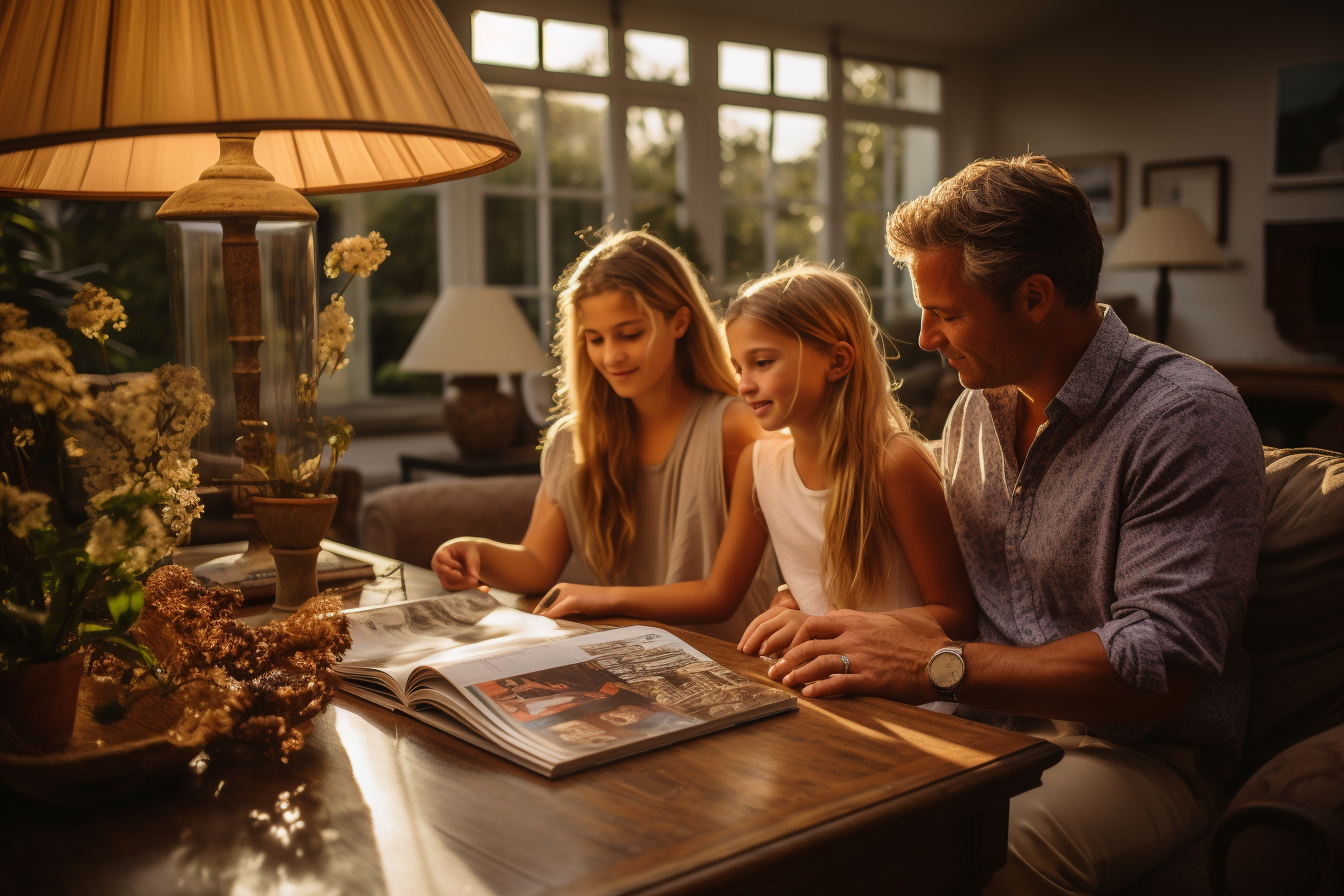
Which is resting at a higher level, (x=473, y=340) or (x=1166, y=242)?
(x=1166, y=242)

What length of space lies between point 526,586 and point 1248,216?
6.26 m

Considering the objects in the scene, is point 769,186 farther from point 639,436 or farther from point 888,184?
point 639,436

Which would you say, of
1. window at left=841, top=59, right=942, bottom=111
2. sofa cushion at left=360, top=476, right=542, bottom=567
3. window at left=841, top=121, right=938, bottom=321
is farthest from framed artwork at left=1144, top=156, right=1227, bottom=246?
sofa cushion at left=360, top=476, right=542, bottom=567

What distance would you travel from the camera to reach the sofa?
0.91 meters

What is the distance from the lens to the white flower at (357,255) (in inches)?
51.1

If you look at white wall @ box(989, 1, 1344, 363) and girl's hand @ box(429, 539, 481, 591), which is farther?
white wall @ box(989, 1, 1344, 363)

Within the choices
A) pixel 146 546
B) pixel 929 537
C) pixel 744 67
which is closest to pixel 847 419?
pixel 929 537

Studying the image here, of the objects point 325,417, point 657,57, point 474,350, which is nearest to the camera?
point 325,417

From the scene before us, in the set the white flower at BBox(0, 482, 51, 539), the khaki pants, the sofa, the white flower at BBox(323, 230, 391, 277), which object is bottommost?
the khaki pants

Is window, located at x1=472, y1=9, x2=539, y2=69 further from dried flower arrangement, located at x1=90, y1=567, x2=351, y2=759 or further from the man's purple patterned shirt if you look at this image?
dried flower arrangement, located at x1=90, y1=567, x2=351, y2=759

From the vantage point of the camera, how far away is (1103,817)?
1140 millimetres

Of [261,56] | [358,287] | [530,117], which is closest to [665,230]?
[530,117]

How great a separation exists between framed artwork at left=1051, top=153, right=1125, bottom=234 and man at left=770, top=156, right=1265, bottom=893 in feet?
20.7

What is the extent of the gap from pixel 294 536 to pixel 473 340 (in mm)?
2443
